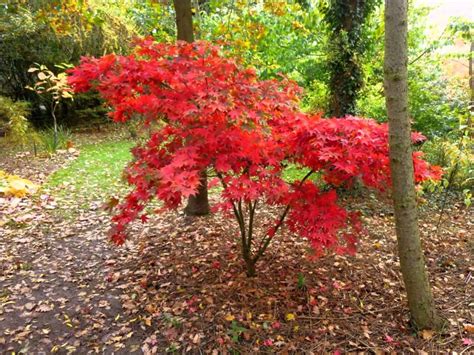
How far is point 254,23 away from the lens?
5.63 m

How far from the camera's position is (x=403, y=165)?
2160mm

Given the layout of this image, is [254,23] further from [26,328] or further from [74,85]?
[26,328]

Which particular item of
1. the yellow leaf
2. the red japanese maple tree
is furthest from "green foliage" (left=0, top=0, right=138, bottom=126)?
the yellow leaf

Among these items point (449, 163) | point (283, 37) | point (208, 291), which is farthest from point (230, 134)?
point (283, 37)

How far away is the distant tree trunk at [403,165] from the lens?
2.05m

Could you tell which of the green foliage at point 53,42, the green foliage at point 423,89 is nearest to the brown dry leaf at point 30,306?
the green foliage at point 423,89

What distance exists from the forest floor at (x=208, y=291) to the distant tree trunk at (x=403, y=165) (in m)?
0.23

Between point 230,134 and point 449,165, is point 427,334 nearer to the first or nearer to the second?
point 230,134

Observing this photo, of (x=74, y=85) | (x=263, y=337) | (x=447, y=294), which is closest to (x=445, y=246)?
(x=447, y=294)

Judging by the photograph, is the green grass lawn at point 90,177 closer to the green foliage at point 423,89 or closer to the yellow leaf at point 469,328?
the green foliage at point 423,89

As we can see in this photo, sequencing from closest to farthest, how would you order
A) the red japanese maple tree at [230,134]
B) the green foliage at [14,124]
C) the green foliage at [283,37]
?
the red japanese maple tree at [230,134] < the green foliage at [283,37] < the green foliage at [14,124]

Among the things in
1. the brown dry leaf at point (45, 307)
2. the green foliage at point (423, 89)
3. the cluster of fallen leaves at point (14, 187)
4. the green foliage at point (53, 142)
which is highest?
the green foliage at point (423, 89)

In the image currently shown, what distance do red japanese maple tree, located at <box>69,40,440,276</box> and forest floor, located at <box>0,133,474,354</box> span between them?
697 millimetres

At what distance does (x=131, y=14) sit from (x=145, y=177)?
9.55 m
